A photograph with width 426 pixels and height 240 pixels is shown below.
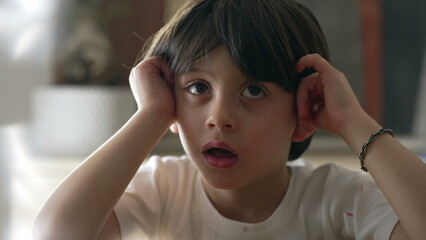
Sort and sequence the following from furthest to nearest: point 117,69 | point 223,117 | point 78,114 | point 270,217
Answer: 1. point 117,69
2. point 78,114
3. point 270,217
4. point 223,117

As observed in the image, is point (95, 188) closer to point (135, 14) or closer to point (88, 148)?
point (88, 148)

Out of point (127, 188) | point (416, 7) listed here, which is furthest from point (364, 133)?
point (416, 7)

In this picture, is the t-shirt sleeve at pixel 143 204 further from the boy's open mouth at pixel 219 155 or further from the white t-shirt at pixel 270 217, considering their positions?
the boy's open mouth at pixel 219 155

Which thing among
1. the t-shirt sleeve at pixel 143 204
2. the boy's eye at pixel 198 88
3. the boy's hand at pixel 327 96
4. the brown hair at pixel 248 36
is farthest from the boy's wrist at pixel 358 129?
the t-shirt sleeve at pixel 143 204

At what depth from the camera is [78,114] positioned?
2.62m

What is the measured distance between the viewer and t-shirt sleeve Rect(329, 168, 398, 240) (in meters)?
0.89

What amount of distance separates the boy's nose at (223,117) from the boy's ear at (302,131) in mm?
161

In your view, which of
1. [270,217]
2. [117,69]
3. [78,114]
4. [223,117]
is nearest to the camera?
[223,117]

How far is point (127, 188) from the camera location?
983 millimetres

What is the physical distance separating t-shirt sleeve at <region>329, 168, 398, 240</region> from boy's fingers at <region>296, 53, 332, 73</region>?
19 cm

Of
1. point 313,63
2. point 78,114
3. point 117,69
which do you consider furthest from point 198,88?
point 117,69

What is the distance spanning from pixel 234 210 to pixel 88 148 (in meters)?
1.76

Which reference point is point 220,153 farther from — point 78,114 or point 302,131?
point 78,114

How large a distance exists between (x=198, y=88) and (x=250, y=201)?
0.23 metres
